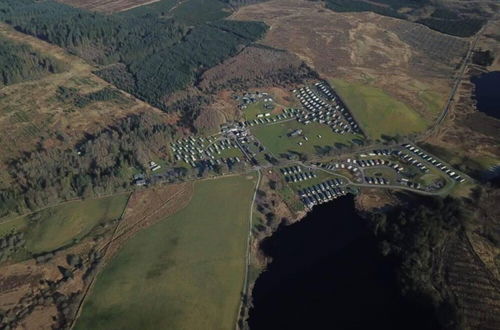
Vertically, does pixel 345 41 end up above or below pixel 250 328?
above

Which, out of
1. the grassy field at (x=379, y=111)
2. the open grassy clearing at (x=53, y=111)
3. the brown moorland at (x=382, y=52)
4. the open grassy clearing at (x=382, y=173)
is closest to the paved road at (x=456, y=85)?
the brown moorland at (x=382, y=52)

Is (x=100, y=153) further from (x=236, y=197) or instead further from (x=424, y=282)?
(x=424, y=282)

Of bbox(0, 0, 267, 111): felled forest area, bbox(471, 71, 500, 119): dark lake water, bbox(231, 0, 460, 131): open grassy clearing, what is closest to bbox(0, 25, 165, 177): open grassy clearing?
bbox(0, 0, 267, 111): felled forest area

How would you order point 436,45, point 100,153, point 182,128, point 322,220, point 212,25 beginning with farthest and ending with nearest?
point 212,25 → point 436,45 → point 182,128 → point 100,153 → point 322,220

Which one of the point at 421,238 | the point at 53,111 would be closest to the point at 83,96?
the point at 53,111

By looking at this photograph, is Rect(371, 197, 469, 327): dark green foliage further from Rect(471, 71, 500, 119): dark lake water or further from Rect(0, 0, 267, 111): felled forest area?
Rect(0, 0, 267, 111): felled forest area

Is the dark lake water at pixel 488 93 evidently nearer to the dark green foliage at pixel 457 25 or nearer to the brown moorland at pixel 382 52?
the brown moorland at pixel 382 52

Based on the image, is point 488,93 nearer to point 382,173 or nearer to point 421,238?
point 382,173

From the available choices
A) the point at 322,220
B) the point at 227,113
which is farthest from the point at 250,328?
the point at 227,113
